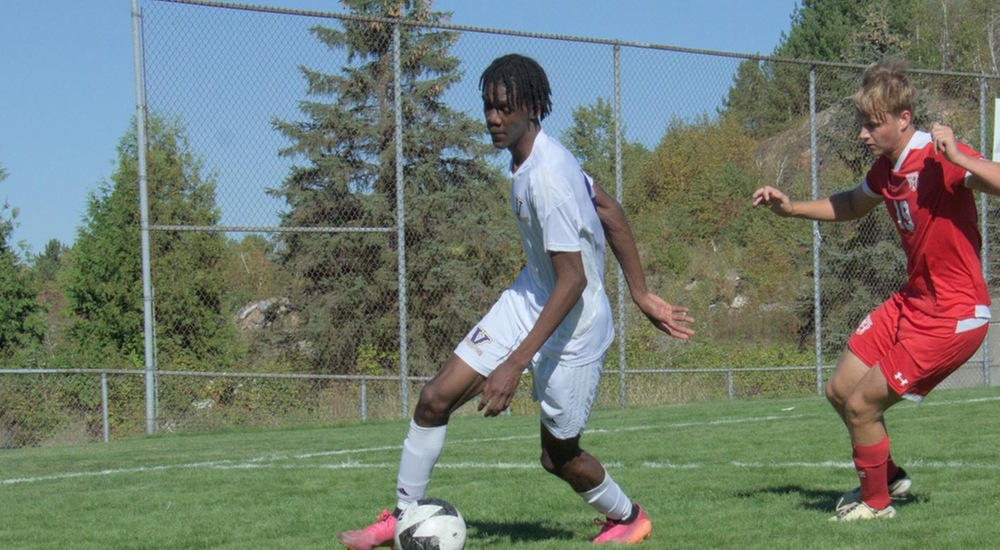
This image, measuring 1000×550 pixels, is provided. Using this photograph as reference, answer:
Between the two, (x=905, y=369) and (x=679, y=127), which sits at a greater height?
(x=679, y=127)

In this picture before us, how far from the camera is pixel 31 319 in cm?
3130

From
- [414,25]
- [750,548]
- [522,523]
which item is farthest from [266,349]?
[750,548]

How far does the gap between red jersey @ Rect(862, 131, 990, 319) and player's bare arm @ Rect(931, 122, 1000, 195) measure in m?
0.24

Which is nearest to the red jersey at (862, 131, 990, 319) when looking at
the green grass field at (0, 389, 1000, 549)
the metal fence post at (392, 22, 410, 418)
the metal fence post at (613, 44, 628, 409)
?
the green grass field at (0, 389, 1000, 549)

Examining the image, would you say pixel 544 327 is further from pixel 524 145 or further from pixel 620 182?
pixel 620 182

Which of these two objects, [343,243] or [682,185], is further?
[682,185]

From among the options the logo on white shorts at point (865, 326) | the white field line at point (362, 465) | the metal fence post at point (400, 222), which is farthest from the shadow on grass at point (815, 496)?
the metal fence post at point (400, 222)

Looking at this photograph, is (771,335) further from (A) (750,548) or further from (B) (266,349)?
(A) (750,548)

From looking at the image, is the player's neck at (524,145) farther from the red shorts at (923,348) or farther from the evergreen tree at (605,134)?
the evergreen tree at (605,134)

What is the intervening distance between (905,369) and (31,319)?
2961cm

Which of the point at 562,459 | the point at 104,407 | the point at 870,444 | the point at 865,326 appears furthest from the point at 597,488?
the point at 104,407

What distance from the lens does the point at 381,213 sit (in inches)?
567

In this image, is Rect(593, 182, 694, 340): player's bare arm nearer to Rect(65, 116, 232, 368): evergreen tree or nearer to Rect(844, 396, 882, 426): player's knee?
Rect(844, 396, 882, 426): player's knee

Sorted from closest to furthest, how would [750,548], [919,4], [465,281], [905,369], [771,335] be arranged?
[750,548] → [905,369] → [465,281] → [771,335] → [919,4]
